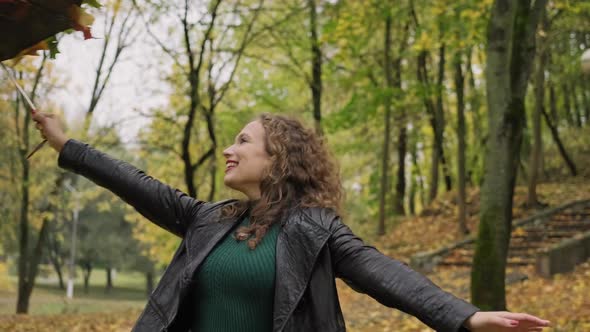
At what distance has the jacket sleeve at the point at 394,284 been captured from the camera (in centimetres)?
221

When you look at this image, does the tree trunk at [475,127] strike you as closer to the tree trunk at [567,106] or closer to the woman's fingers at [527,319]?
the tree trunk at [567,106]

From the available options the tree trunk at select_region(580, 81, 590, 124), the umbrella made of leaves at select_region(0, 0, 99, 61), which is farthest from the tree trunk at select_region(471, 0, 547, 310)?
the tree trunk at select_region(580, 81, 590, 124)

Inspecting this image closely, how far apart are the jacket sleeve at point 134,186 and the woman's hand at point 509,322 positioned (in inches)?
52.0

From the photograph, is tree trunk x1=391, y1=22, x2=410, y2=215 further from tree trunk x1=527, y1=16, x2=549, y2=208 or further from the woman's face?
the woman's face

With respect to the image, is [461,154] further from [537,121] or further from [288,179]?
[288,179]

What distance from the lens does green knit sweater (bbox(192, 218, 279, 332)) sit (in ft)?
8.25

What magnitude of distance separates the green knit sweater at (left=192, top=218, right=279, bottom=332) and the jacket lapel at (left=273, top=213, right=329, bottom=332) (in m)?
0.06

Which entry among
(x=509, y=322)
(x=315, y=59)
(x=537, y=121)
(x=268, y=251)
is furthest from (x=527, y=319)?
(x=315, y=59)

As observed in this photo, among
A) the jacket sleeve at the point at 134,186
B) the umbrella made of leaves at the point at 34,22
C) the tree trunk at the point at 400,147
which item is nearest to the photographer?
the umbrella made of leaves at the point at 34,22

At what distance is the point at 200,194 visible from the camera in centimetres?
2884

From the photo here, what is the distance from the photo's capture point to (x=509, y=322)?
82.6 inches

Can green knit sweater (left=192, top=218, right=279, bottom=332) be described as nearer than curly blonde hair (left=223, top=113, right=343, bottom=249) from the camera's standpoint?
Yes

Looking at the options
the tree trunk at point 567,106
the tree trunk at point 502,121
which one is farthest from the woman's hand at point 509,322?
the tree trunk at point 567,106

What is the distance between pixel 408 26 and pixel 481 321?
72.3ft
